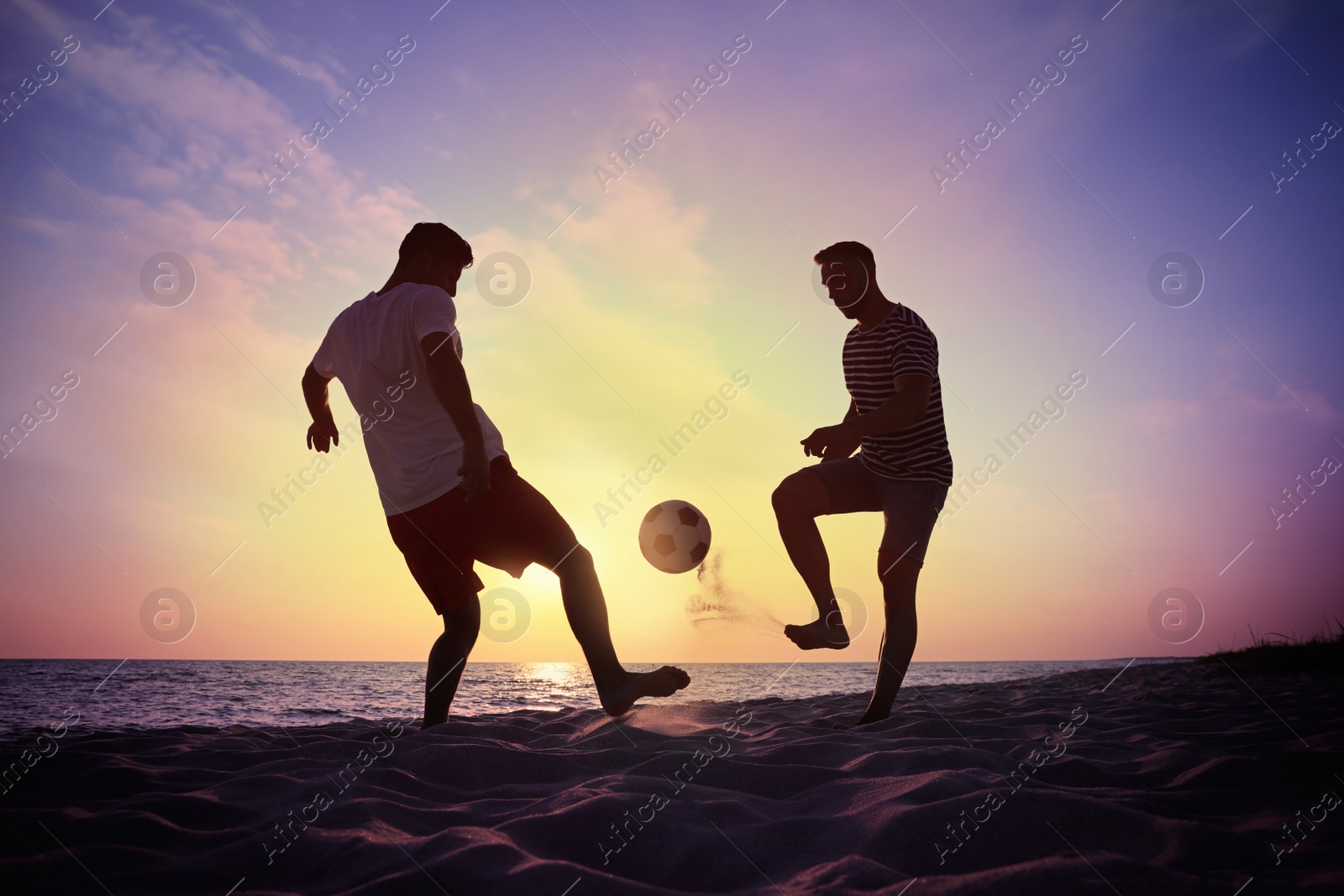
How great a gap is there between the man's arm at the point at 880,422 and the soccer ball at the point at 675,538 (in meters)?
1.41

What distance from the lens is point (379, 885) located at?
5.05ft

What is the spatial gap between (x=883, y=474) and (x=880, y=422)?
43 cm

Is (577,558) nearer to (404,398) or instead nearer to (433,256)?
(404,398)

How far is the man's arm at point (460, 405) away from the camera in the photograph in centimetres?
326

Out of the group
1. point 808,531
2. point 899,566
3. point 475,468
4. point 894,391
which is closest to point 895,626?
point 899,566

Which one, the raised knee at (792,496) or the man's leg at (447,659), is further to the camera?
the raised knee at (792,496)

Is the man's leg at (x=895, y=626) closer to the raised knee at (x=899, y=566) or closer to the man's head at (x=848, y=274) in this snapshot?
the raised knee at (x=899, y=566)

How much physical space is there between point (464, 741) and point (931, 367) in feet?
9.59

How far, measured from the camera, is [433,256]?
3760 millimetres

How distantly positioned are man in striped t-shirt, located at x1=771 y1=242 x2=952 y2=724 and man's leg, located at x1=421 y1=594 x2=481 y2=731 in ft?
5.32

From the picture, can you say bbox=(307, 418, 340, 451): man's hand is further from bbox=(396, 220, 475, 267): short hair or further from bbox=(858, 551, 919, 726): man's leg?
bbox=(858, 551, 919, 726): man's leg

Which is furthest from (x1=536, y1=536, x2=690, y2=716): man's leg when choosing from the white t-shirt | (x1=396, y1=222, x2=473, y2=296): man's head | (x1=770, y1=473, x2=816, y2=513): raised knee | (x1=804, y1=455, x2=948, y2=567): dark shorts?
(x1=396, y1=222, x2=473, y2=296): man's head

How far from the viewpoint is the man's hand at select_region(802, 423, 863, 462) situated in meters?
3.52

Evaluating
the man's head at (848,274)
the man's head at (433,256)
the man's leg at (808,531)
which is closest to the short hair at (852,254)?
the man's head at (848,274)
